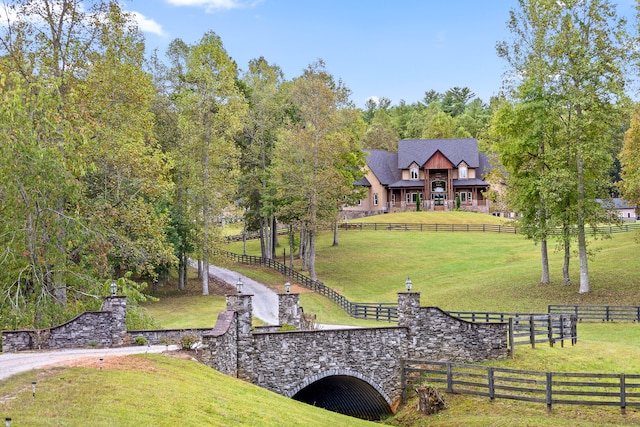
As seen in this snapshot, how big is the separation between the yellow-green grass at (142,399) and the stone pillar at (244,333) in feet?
9.61

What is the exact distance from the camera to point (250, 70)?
6669cm

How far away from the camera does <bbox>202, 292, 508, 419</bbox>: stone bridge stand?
22.4m

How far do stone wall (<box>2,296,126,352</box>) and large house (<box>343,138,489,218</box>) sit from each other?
214 feet

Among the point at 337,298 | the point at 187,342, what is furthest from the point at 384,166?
the point at 187,342

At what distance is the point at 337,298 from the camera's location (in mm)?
44594

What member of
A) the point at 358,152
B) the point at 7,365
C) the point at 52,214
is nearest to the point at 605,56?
the point at 358,152

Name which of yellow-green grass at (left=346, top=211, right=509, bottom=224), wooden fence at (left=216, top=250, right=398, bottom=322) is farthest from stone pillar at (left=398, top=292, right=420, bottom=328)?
yellow-green grass at (left=346, top=211, right=509, bottom=224)

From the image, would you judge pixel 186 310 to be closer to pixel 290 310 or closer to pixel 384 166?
pixel 290 310

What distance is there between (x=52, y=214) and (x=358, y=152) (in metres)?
42.0

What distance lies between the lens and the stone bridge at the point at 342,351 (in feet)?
73.5

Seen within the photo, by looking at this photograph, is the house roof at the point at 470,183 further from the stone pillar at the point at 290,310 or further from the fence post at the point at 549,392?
the fence post at the point at 549,392

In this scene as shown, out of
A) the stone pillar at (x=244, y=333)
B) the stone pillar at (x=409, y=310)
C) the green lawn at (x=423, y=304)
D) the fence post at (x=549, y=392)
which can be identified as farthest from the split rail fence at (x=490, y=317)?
the stone pillar at (x=244, y=333)

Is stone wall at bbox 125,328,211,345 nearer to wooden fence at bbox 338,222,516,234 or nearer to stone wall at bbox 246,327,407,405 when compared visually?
stone wall at bbox 246,327,407,405

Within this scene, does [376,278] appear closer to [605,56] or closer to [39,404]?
[605,56]
